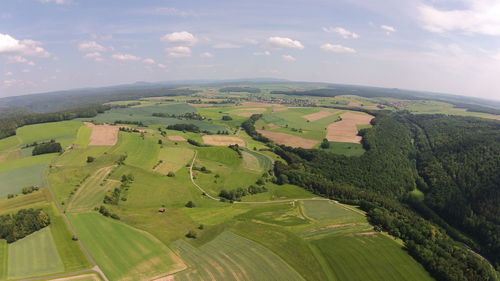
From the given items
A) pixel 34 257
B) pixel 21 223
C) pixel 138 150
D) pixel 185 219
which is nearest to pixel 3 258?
pixel 34 257

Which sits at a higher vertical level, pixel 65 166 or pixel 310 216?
pixel 65 166

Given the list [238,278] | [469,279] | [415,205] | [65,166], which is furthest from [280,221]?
[65,166]

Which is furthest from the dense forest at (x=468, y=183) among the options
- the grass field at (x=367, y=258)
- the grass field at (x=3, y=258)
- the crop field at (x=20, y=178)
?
the crop field at (x=20, y=178)

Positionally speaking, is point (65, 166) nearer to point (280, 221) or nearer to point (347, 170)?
point (280, 221)

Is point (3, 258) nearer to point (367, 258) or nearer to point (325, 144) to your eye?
point (367, 258)

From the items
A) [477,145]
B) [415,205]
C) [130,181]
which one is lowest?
[415,205]
